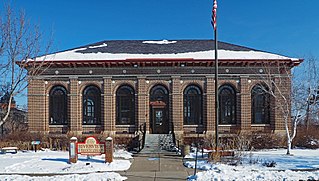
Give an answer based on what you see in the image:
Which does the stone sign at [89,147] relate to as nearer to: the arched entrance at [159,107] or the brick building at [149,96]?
the brick building at [149,96]

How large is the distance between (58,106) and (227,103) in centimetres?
1490

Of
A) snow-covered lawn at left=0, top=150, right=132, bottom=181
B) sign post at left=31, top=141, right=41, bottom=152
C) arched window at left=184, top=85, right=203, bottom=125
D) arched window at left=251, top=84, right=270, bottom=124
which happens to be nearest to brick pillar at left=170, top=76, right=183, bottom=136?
arched window at left=184, top=85, right=203, bottom=125

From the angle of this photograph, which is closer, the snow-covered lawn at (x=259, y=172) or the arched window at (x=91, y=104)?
the snow-covered lawn at (x=259, y=172)

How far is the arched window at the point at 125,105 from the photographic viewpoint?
25.9m

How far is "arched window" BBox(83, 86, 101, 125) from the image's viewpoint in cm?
2588

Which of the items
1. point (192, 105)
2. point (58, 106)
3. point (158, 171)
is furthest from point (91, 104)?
point (158, 171)

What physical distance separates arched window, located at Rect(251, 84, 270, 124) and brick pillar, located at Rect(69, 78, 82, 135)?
15.0 meters

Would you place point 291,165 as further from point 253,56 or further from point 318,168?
point 253,56

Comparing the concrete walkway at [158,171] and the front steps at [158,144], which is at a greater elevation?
the concrete walkway at [158,171]

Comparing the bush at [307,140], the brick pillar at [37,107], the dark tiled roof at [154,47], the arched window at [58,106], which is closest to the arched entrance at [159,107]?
the dark tiled roof at [154,47]

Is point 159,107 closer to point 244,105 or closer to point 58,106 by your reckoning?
point 244,105

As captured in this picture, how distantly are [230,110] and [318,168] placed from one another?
13.5m

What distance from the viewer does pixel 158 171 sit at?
12414 millimetres

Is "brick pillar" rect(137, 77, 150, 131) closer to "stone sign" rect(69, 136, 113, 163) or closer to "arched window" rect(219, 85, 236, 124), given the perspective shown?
"arched window" rect(219, 85, 236, 124)
